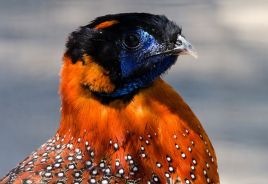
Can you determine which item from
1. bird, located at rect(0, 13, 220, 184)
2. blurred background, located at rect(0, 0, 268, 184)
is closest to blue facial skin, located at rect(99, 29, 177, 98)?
bird, located at rect(0, 13, 220, 184)

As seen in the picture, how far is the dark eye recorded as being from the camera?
188 inches

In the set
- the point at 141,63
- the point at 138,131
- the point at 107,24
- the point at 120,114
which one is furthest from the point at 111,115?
the point at 107,24

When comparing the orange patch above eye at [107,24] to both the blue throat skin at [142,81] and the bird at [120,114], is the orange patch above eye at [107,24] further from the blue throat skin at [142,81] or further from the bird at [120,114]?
the blue throat skin at [142,81]

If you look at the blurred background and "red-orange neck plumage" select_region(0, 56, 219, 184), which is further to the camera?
the blurred background

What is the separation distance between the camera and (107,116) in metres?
4.86

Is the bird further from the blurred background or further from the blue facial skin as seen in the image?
the blurred background

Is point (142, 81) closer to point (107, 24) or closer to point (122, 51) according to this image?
point (122, 51)

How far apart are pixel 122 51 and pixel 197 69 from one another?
14.3ft

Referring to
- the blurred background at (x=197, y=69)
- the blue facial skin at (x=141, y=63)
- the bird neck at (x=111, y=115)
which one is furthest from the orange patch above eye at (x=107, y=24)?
the blurred background at (x=197, y=69)

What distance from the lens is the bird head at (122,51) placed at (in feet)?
15.6

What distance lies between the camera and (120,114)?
487cm

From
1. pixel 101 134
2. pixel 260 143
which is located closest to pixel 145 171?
pixel 101 134

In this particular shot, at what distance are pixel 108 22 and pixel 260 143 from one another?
3405mm

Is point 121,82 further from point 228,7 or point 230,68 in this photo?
point 228,7
